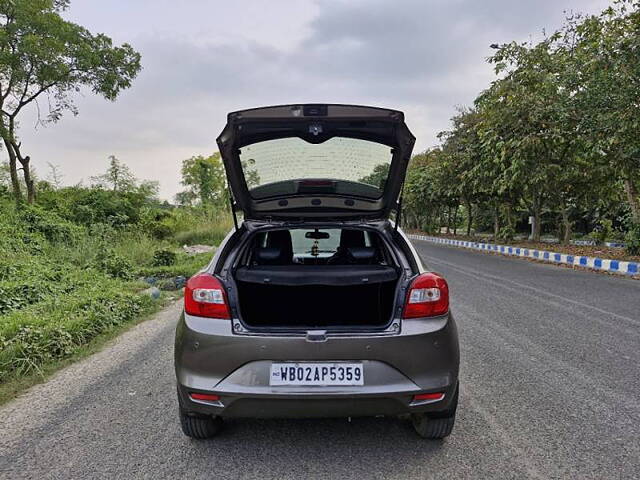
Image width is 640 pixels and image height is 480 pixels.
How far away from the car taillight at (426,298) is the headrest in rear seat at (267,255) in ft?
4.35

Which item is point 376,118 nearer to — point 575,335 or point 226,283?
point 226,283

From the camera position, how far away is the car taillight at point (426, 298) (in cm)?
241

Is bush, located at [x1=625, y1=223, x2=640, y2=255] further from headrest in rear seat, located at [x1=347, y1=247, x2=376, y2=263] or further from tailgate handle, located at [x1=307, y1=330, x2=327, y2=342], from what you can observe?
tailgate handle, located at [x1=307, y1=330, x2=327, y2=342]

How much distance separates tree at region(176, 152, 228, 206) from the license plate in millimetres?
45920

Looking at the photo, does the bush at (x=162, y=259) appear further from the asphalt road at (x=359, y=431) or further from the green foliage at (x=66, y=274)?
the asphalt road at (x=359, y=431)

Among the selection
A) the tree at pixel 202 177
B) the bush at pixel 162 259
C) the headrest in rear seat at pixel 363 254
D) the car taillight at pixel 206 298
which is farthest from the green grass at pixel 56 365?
the tree at pixel 202 177

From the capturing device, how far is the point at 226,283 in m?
2.51

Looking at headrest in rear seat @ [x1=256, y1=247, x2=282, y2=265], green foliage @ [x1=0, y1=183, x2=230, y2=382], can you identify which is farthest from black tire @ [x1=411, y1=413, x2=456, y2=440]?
green foliage @ [x1=0, y1=183, x2=230, y2=382]

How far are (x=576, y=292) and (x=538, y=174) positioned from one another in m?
7.80

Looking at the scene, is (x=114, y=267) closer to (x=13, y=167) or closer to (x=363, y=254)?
(x=363, y=254)

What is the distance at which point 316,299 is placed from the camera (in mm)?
3496

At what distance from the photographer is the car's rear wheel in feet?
8.10

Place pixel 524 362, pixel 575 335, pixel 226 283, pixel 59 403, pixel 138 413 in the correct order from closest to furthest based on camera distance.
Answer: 1. pixel 226 283
2. pixel 138 413
3. pixel 59 403
4. pixel 524 362
5. pixel 575 335

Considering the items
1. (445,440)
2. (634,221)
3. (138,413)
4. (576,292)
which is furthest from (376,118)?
(634,221)
